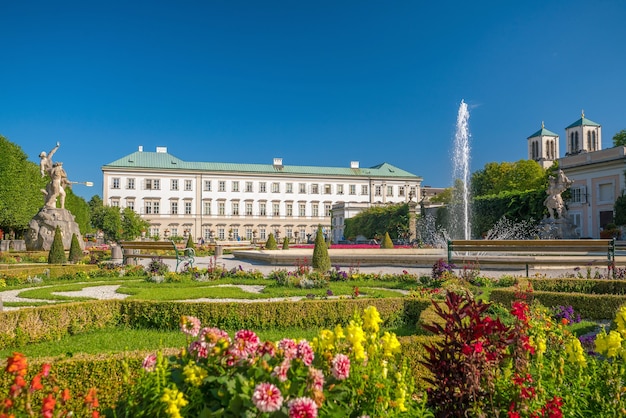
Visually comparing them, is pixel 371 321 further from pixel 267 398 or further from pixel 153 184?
pixel 153 184

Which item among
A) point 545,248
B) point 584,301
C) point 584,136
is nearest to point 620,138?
point 584,136

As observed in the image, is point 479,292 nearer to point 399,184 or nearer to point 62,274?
point 62,274

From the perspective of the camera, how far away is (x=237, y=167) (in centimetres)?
6212

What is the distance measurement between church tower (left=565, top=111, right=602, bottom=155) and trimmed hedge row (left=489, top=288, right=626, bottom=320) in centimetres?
6431

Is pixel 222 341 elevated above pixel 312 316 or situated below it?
above

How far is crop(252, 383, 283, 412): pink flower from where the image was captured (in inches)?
67.7

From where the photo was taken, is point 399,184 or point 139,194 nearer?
point 139,194

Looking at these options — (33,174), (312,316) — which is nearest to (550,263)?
(312,316)

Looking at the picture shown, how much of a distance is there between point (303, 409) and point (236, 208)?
59.8 m

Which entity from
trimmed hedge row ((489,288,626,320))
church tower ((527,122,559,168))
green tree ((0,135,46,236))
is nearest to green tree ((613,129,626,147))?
church tower ((527,122,559,168))

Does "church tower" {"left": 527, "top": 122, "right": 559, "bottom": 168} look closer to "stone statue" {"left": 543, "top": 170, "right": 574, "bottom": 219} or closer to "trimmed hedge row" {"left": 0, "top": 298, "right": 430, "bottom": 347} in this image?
"stone statue" {"left": 543, "top": 170, "right": 574, "bottom": 219}

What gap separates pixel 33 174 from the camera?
33.0 m

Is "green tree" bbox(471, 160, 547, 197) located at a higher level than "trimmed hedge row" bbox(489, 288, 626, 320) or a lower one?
higher

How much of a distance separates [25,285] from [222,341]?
1031 centimetres
